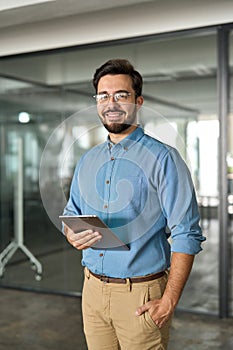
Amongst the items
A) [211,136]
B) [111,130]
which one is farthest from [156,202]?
[211,136]

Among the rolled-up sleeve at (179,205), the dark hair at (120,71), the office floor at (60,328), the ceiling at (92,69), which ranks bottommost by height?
the office floor at (60,328)

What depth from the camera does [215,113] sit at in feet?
12.4

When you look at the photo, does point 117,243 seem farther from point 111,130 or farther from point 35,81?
point 35,81

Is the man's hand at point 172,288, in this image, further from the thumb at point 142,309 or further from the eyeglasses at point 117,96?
the eyeglasses at point 117,96

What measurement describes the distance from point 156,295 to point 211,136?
7.73 ft

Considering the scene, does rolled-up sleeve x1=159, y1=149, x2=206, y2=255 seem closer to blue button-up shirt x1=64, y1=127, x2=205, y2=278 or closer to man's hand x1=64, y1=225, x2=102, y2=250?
blue button-up shirt x1=64, y1=127, x2=205, y2=278

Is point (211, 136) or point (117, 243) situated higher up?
point (211, 136)

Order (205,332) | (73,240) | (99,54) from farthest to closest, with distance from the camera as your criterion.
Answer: (99,54) < (205,332) < (73,240)

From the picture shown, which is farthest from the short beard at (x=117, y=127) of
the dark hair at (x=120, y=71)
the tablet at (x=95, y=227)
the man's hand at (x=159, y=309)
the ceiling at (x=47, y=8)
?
the ceiling at (x=47, y=8)

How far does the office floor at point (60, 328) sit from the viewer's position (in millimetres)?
3254

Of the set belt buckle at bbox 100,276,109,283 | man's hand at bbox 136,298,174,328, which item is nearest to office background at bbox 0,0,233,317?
belt buckle at bbox 100,276,109,283

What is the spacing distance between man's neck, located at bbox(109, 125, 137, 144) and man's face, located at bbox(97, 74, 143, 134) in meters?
0.02

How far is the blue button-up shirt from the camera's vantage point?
5.11 feet

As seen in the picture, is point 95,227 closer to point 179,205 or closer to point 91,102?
point 179,205
